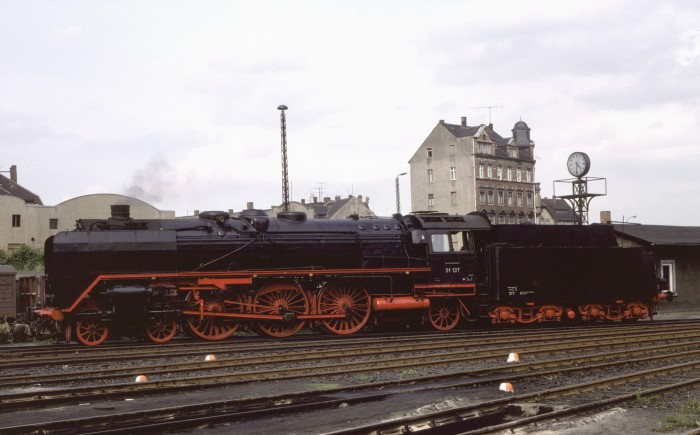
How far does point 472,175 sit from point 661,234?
4232 cm

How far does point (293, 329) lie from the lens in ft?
62.8

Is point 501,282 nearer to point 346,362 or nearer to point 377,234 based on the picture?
point 377,234

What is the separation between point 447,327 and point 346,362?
788cm

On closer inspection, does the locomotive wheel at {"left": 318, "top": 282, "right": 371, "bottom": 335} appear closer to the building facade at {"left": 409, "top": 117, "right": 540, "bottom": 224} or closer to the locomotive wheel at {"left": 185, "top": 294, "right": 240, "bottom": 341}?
the locomotive wheel at {"left": 185, "top": 294, "right": 240, "bottom": 341}

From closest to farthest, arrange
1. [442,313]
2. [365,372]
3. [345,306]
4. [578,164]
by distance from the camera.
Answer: [365,372]
[345,306]
[442,313]
[578,164]

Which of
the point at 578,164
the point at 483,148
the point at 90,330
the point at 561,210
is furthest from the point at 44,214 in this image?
the point at 561,210

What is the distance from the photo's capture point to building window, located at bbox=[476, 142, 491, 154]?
74562 millimetres

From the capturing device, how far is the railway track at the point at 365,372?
8859 millimetres

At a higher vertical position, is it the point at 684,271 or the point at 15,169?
the point at 15,169

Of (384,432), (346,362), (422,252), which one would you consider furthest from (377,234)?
(384,432)

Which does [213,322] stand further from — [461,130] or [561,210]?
A: [561,210]

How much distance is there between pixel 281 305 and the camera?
61.5 feet

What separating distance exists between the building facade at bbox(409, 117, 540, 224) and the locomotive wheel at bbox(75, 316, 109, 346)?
58.1 m

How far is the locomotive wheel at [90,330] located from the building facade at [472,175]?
58123 millimetres
